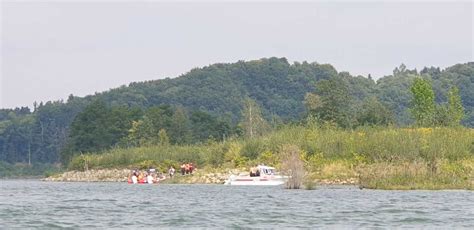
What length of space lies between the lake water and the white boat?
1600 centimetres

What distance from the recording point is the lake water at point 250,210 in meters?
32.4

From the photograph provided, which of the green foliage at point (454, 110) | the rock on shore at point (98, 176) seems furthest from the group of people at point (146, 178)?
the green foliage at point (454, 110)

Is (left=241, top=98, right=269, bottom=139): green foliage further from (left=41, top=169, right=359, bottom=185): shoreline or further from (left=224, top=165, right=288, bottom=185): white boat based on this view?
(left=224, top=165, right=288, bottom=185): white boat

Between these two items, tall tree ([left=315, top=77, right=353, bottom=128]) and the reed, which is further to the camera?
tall tree ([left=315, top=77, right=353, bottom=128])

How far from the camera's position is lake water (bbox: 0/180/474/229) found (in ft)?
106

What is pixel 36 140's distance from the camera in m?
193

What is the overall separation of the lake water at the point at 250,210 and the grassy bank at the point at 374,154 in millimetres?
3884

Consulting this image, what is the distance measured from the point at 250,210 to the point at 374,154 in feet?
105

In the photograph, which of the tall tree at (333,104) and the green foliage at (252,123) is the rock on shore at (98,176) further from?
the tall tree at (333,104)

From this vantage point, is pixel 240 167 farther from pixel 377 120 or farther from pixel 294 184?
pixel 377 120

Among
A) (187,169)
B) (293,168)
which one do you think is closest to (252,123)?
(187,169)

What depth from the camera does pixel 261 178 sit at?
6719 cm

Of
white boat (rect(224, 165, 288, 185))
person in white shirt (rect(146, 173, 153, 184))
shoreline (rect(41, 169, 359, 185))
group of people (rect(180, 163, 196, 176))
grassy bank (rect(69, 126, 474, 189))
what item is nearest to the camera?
grassy bank (rect(69, 126, 474, 189))

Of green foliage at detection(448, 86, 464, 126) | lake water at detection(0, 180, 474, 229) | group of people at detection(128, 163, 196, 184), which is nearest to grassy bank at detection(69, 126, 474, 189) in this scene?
group of people at detection(128, 163, 196, 184)
